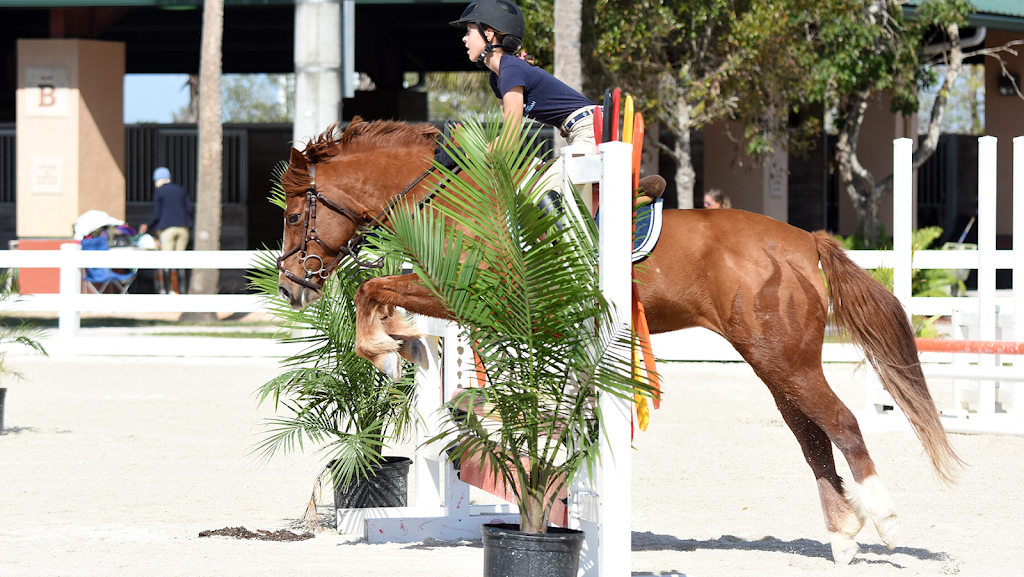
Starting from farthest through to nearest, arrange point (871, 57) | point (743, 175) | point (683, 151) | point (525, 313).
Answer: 1. point (743, 175)
2. point (683, 151)
3. point (871, 57)
4. point (525, 313)

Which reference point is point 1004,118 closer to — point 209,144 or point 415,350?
point 209,144

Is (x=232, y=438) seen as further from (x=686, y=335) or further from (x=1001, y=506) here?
(x=686, y=335)

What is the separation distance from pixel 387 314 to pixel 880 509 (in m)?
2.28

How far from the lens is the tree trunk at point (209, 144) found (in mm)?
15742

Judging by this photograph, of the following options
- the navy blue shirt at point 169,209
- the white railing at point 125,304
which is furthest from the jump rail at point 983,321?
the navy blue shirt at point 169,209

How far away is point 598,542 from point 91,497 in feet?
11.6

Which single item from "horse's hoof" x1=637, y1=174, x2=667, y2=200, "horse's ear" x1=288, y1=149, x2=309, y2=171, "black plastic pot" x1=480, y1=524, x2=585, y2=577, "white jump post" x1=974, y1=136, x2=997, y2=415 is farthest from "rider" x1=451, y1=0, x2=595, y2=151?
"white jump post" x1=974, y1=136, x2=997, y2=415

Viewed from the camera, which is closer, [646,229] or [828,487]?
[646,229]

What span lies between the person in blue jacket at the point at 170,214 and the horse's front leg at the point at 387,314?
1329 cm

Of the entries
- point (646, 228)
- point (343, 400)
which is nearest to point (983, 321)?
point (646, 228)

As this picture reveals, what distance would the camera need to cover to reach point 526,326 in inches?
132

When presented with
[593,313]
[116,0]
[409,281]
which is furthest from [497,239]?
[116,0]

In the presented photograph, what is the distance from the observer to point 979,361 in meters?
8.52

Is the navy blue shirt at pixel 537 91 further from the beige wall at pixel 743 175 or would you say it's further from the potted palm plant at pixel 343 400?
the beige wall at pixel 743 175
